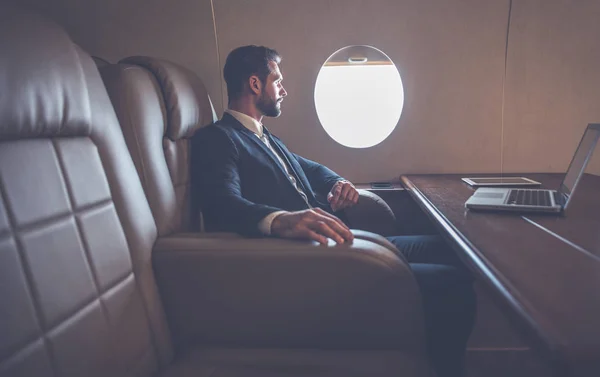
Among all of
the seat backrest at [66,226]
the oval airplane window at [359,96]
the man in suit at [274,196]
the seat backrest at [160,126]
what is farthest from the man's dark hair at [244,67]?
the seat backrest at [66,226]

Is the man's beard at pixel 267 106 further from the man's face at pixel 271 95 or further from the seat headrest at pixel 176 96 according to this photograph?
the seat headrest at pixel 176 96

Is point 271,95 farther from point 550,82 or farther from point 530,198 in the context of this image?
point 550,82

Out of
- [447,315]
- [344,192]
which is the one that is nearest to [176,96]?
[344,192]

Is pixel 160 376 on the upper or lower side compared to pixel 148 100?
lower

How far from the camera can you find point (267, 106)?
1615 millimetres

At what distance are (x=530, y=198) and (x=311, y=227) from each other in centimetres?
67

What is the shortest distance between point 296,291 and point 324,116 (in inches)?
48.0

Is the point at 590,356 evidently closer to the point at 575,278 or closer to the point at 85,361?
the point at 575,278

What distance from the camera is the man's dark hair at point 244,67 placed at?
158cm

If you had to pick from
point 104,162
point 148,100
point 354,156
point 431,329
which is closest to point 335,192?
point 354,156

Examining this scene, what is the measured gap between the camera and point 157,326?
90cm

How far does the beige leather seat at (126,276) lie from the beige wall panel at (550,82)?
139 centimetres

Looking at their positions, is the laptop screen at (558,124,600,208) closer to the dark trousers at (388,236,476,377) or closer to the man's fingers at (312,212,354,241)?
the dark trousers at (388,236,476,377)

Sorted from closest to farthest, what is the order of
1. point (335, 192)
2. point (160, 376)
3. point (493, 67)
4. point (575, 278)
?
point (575, 278) < point (160, 376) < point (335, 192) < point (493, 67)
